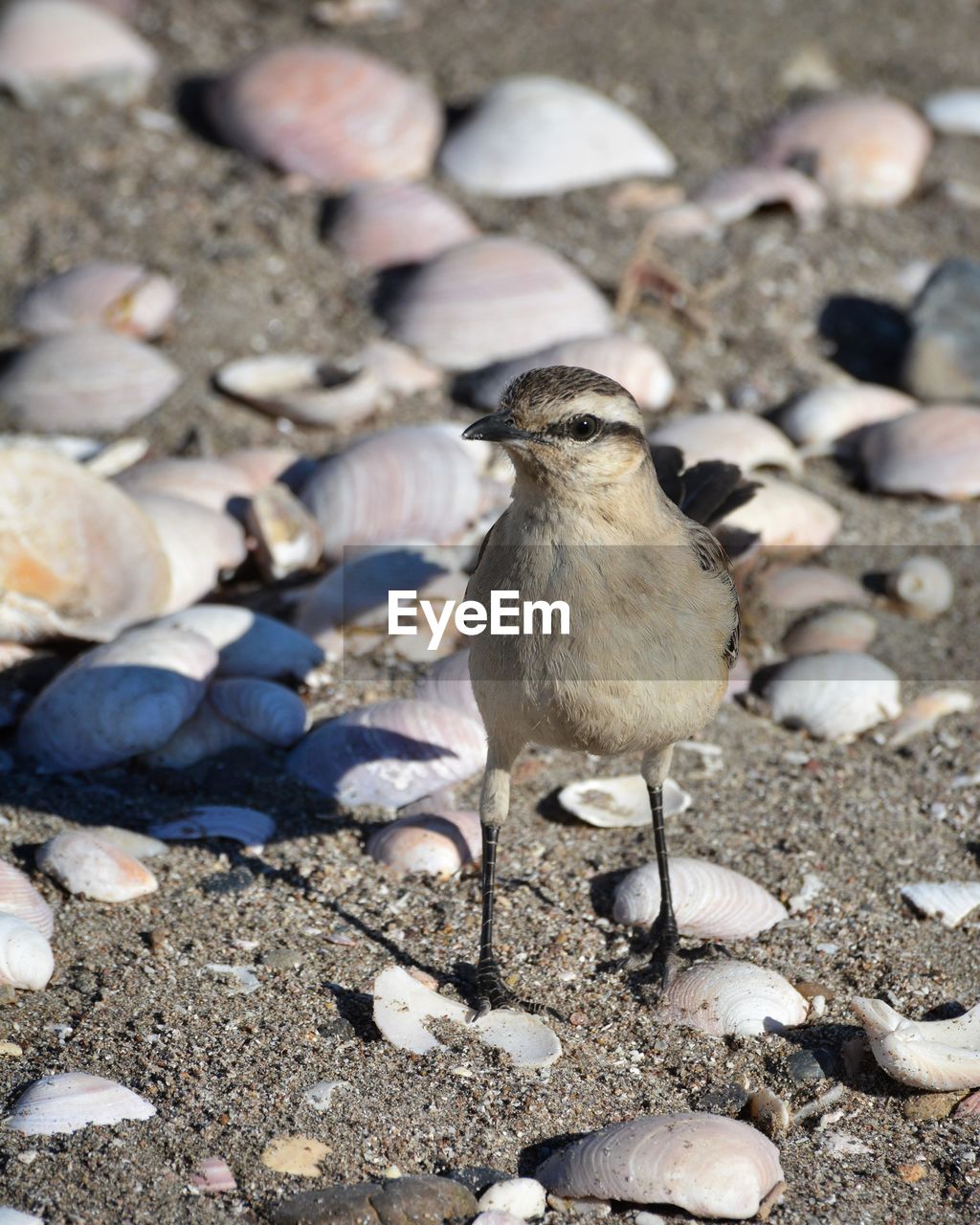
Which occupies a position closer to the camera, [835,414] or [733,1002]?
[733,1002]

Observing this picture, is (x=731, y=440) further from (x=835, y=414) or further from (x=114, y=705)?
(x=114, y=705)

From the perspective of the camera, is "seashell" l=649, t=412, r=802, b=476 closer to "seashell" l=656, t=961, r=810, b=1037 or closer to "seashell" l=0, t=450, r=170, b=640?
"seashell" l=0, t=450, r=170, b=640

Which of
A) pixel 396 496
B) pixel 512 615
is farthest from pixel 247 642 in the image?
pixel 512 615

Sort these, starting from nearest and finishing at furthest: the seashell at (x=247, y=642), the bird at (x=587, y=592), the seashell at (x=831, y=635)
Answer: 1. the bird at (x=587, y=592)
2. the seashell at (x=247, y=642)
3. the seashell at (x=831, y=635)

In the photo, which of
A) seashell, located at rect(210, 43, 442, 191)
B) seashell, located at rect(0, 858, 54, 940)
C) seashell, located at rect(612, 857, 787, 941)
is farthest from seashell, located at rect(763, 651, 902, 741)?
seashell, located at rect(210, 43, 442, 191)

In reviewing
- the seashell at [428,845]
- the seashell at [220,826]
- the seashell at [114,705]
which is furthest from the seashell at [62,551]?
the seashell at [428,845]

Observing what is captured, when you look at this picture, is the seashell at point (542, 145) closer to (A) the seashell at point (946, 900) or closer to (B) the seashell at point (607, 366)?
(B) the seashell at point (607, 366)

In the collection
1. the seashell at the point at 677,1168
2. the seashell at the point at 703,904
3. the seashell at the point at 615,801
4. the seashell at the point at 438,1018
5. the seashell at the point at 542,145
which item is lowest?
the seashell at the point at 615,801
